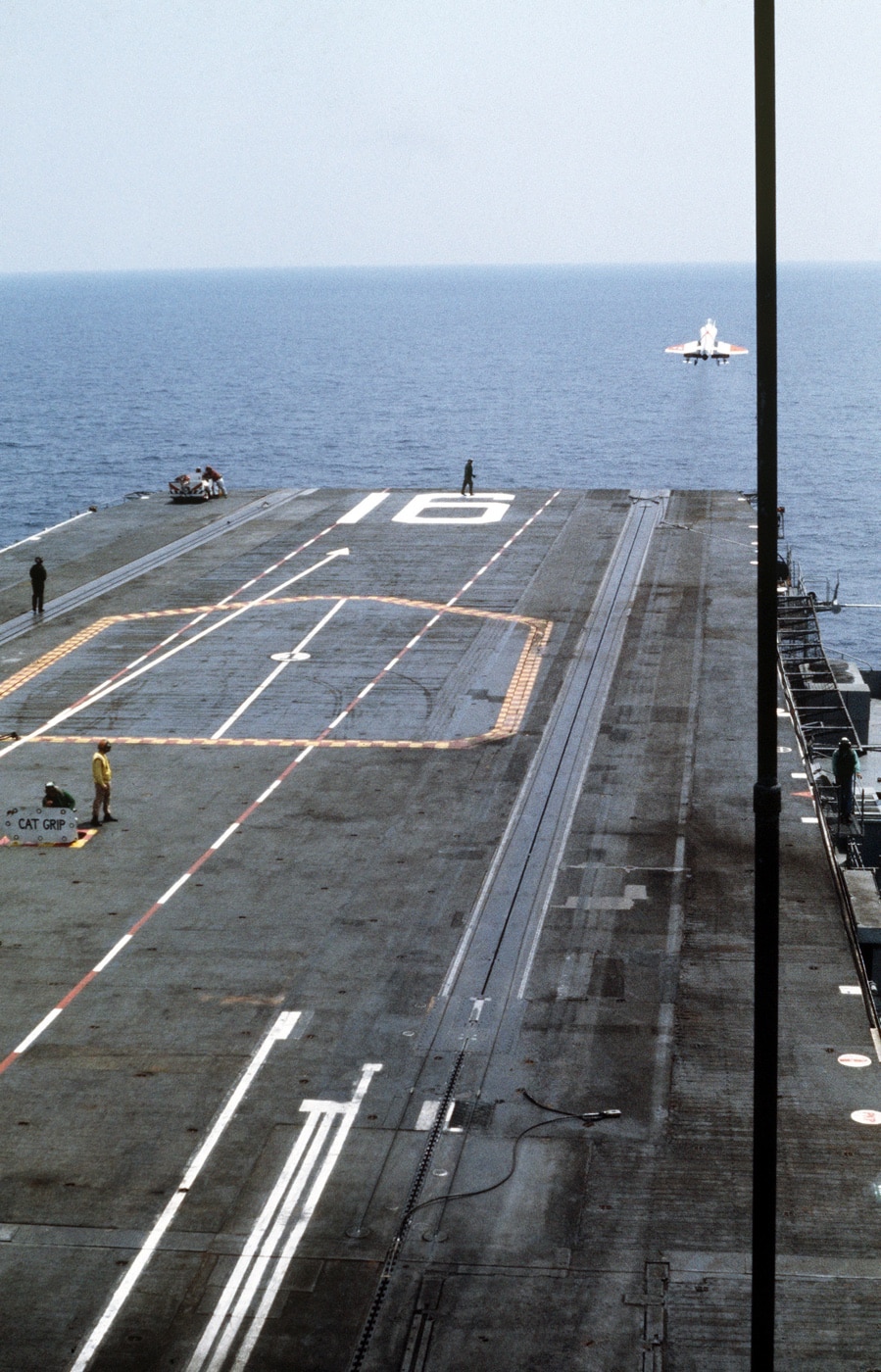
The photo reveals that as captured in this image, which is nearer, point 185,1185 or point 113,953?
point 185,1185

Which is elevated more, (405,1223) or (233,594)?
(233,594)

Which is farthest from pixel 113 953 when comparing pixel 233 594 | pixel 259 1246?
pixel 233 594

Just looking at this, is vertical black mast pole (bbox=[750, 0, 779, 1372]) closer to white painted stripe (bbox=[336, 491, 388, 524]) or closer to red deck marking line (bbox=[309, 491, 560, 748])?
red deck marking line (bbox=[309, 491, 560, 748])

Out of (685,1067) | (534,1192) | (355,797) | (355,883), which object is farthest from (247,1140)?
(355,797)

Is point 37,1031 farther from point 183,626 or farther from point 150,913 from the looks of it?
point 183,626

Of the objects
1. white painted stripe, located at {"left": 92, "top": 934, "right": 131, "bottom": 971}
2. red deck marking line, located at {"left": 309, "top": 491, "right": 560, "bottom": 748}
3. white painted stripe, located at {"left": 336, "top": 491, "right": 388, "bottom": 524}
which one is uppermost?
white painted stripe, located at {"left": 336, "top": 491, "right": 388, "bottom": 524}

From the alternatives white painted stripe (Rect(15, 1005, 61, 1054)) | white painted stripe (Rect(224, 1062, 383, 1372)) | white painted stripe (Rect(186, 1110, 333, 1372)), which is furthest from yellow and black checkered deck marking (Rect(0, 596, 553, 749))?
white painted stripe (Rect(186, 1110, 333, 1372))

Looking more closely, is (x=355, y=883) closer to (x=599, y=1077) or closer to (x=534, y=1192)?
(x=599, y=1077)
